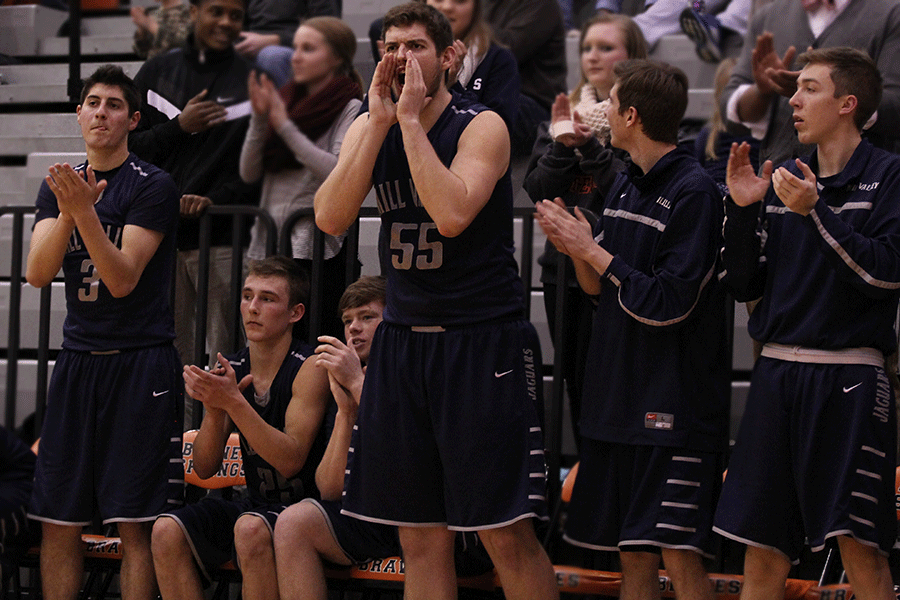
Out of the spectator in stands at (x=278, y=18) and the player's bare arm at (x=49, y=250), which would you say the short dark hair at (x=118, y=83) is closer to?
the player's bare arm at (x=49, y=250)

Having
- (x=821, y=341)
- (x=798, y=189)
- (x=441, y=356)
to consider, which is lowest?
(x=441, y=356)

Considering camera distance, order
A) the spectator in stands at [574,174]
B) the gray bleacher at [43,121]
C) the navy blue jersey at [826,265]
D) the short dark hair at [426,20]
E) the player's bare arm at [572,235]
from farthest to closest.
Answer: the gray bleacher at [43,121]
the spectator in stands at [574,174]
the player's bare arm at [572,235]
the short dark hair at [426,20]
the navy blue jersey at [826,265]

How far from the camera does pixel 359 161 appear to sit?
3.38 m

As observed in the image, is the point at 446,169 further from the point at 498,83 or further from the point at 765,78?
the point at 765,78

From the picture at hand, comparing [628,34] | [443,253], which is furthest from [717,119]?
[443,253]

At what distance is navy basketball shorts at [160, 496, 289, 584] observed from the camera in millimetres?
3928

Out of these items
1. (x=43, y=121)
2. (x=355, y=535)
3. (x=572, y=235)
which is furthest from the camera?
(x=43, y=121)

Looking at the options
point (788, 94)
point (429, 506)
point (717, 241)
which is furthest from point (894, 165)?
point (429, 506)

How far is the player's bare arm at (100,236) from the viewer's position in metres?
3.81

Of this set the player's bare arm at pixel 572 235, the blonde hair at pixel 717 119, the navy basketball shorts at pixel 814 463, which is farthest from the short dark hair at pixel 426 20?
the blonde hair at pixel 717 119

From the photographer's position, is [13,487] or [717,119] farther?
[717,119]

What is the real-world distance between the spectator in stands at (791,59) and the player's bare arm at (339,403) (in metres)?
2.03

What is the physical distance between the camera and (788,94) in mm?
4500

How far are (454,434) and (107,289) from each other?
1554 mm
